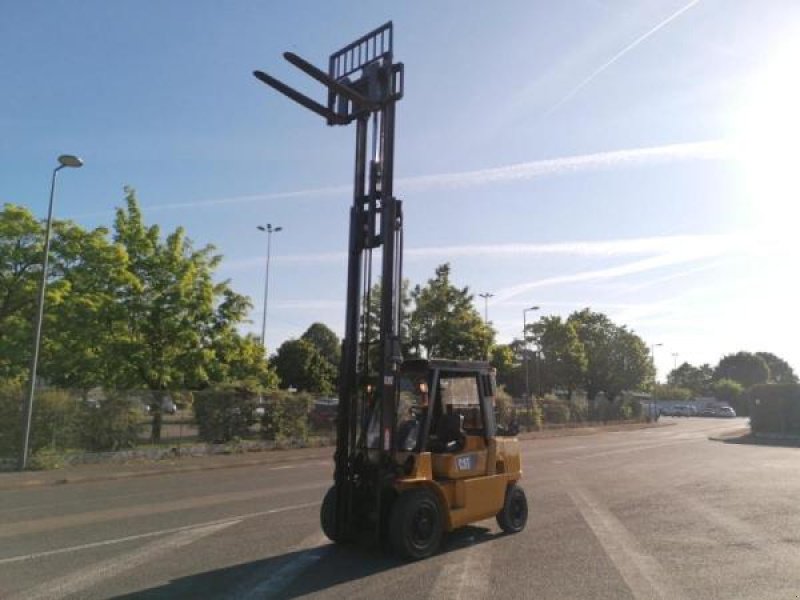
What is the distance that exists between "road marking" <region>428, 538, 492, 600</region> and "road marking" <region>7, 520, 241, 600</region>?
10.9 ft

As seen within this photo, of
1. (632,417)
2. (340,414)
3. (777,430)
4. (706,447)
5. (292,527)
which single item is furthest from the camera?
(632,417)

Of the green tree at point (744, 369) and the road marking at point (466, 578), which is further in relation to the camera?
the green tree at point (744, 369)

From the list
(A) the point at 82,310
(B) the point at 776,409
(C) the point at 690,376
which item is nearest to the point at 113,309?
(A) the point at 82,310

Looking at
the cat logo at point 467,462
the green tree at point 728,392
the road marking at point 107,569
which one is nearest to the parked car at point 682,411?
the green tree at point 728,392

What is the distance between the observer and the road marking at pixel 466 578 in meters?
6.27

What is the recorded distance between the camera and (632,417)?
206 ft

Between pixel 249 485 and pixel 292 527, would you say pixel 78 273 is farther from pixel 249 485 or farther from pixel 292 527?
pixel 292 527

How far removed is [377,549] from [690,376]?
183422 millimetres

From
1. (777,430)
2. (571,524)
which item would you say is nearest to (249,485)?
(571,524)

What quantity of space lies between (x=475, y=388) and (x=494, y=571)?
250cm

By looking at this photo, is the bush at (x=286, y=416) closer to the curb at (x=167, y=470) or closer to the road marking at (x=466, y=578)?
the curb at (x=167, y=470)

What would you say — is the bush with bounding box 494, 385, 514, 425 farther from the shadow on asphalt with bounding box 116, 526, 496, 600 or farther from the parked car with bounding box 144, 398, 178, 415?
the shadow on asphalt with bounding box 116, 526, 496, 600

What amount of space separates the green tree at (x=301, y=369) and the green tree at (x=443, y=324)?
28.3 m

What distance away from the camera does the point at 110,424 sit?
21.0 meters
